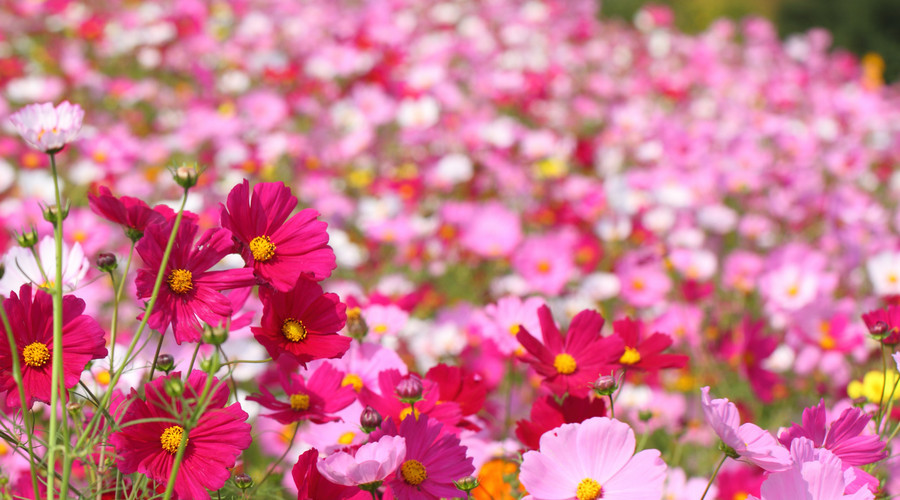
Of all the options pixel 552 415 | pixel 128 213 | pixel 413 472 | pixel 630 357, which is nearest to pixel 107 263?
pixel 128 213

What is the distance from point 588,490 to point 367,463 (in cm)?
23

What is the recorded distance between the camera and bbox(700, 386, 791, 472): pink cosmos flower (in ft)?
2.38

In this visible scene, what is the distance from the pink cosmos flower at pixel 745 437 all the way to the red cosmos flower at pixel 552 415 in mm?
182

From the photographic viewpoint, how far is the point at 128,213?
2.58ft

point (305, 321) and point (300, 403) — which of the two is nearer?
point (305, 321)

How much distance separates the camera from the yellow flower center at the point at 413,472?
80cm

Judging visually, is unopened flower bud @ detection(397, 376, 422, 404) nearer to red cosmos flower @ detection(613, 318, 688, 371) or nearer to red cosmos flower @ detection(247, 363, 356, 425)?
red cosmos flower @ detection(247, 363, 356, 425)

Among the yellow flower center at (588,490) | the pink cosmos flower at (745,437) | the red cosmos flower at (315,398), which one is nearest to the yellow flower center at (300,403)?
the red cosmos flower at (315,398)

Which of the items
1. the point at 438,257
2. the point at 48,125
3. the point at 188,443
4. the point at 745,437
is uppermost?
the point at 438,257

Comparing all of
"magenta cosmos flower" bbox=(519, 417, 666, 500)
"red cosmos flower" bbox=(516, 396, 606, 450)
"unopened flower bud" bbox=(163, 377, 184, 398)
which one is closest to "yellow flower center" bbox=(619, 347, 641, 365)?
"red cosmos flower" bbox=(516, 396, 606, 450)

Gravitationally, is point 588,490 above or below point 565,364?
below

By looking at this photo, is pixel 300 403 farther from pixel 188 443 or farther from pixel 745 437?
pixel 745 437

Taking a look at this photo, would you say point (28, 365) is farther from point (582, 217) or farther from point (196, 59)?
point (196, 59)

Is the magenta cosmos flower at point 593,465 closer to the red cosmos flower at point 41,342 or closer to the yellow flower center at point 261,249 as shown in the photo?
the yellow flower center at point 261,249
